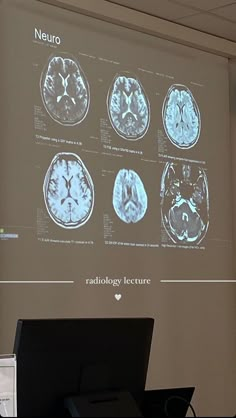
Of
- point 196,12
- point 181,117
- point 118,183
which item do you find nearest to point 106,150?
point 118,183

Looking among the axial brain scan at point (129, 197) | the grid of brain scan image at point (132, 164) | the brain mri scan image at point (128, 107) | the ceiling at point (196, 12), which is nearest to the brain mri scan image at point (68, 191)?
the grid of brain scan image at point (132, 164)

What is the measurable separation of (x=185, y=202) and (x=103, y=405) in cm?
267

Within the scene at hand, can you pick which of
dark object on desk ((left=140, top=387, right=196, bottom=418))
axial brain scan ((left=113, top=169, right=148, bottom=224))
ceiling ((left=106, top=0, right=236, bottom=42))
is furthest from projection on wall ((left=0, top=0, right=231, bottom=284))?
dark object on desk ((left=140, top=387, right=196, bottom=418))

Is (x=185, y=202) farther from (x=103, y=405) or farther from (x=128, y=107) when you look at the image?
(x=103, y=405)

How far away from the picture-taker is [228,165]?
5.00 metres

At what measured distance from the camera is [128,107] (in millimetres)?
4473

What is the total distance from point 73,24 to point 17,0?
1.20 feet

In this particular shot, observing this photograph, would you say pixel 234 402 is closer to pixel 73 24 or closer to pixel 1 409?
pixel 73 24

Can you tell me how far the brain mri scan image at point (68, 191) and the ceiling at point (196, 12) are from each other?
899 mm

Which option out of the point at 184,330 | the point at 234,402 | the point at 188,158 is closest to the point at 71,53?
the point at 188,158

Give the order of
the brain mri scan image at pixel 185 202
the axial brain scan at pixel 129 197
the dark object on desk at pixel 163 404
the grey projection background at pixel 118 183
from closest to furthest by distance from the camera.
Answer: the dark object on desk at pixel 163 404 → the grey projection background at pixel 118 183 → the axial brain scan at pixel 129 197 → the brain mri scan image at pixel 185 202

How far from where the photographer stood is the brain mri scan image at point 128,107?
4.39m

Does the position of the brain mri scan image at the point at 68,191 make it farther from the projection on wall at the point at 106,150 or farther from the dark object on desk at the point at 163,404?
the dark object on desk at the point at 163,404

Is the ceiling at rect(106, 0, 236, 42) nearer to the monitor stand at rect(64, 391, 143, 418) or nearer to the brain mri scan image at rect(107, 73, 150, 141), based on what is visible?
the brain mri scan image at rect(107, 73, 150, 141)
